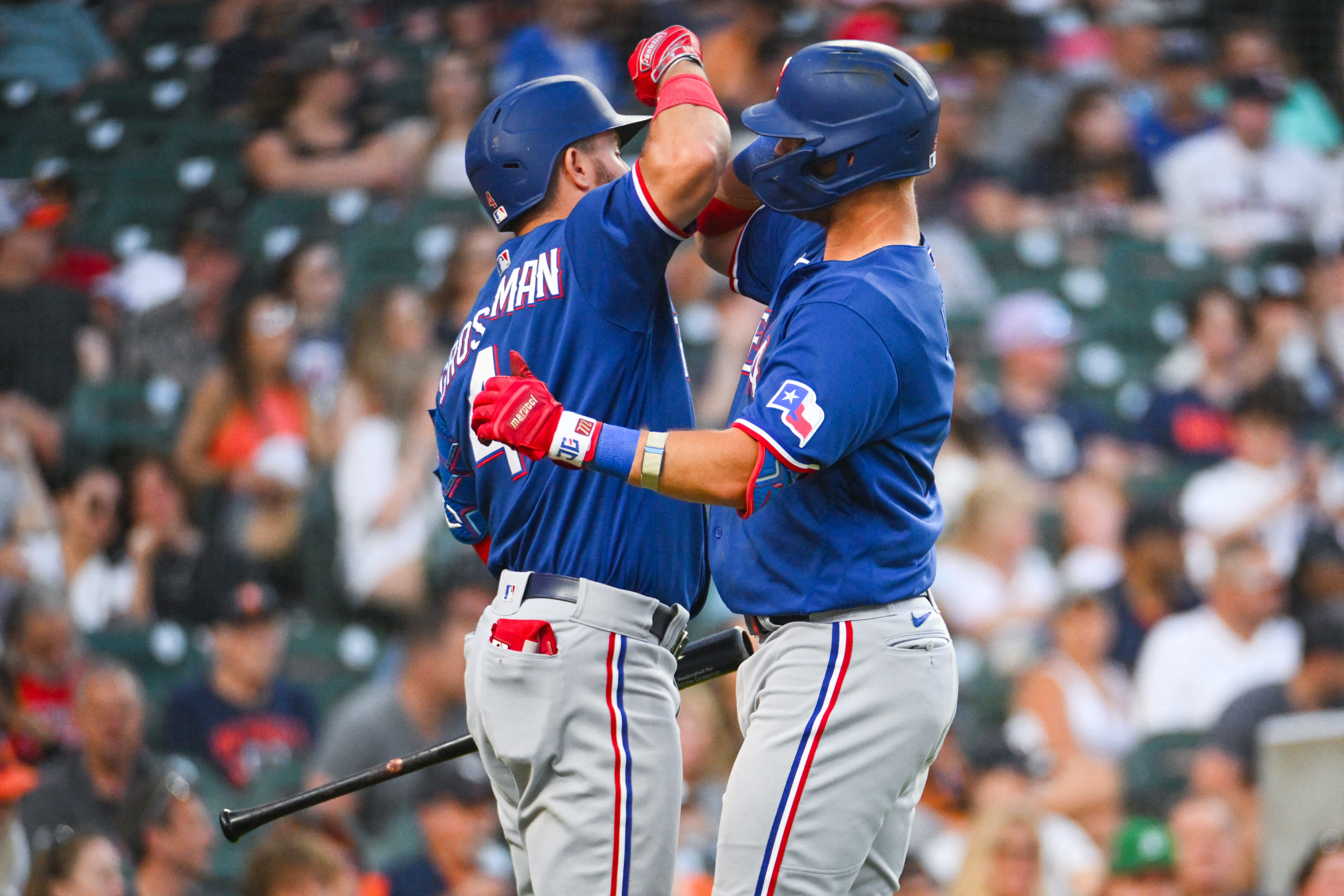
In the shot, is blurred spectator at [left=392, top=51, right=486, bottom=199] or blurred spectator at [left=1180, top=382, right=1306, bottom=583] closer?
blurred spectator at [left=1180, top=382, right=1306, bottom=583]

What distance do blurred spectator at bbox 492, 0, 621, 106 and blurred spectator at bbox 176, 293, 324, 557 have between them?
1840mm

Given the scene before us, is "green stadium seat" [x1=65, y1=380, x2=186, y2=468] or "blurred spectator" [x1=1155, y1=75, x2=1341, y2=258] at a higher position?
"green stadium seat" [x1=65, y1=380, x2=186, y2=468]

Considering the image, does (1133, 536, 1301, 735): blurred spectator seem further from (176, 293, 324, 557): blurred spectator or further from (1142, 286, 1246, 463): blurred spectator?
(176, 293, 324, 557): blurred spectator

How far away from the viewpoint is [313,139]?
7289mm

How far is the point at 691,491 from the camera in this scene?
239cm

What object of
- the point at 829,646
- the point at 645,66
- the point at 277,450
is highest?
the point at 645,66

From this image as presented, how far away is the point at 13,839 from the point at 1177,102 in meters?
6.79

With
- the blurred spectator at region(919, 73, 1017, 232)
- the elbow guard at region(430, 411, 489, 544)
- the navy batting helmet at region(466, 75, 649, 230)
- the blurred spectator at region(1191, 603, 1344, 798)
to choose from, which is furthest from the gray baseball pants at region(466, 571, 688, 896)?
the blurred spectator at region(919, 73, 1017, 232)

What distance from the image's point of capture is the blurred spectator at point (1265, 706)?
5.28 meters

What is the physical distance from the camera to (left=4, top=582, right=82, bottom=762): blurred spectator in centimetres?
500

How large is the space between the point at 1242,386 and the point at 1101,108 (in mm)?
1865

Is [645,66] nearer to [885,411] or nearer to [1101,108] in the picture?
[885,411]

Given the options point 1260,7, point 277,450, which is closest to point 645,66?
point 277,450

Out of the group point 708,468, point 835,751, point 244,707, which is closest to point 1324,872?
point 835,751
